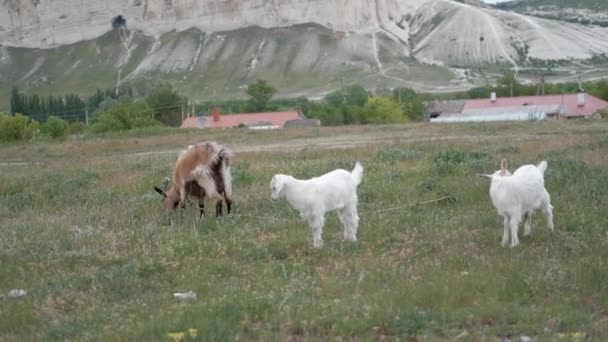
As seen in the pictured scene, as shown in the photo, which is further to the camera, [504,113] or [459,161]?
[504,113]

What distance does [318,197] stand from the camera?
1080cm

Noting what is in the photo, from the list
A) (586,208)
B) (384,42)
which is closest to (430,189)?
(586,208)

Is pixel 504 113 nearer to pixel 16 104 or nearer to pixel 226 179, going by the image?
pixel 226 179

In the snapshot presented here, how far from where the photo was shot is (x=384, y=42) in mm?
155500

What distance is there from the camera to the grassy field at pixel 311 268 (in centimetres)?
730

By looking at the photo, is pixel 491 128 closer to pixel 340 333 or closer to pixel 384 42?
pixel 340 333

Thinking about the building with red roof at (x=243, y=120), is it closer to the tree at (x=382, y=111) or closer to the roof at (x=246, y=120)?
the roof at (x=246, y=120)

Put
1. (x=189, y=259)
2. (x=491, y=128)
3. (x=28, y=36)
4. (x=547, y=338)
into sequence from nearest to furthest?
(x=547, y=338), (x=189, y=259), (x=491, y=128), (x=28, y=36)

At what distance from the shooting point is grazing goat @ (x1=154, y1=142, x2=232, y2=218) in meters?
14.4

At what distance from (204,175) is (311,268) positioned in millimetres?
5165

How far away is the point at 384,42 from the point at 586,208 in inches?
5729

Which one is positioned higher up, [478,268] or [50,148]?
[478,268]

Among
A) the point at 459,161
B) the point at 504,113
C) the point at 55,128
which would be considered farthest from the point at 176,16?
the point at 459,161

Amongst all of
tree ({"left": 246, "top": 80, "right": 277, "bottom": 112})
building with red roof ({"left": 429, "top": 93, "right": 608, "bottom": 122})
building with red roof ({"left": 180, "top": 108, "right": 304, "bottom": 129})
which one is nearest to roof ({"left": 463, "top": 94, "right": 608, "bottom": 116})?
building with red roof ({"left": 429, "top": 93, "right": 608, "bottom": 122})
